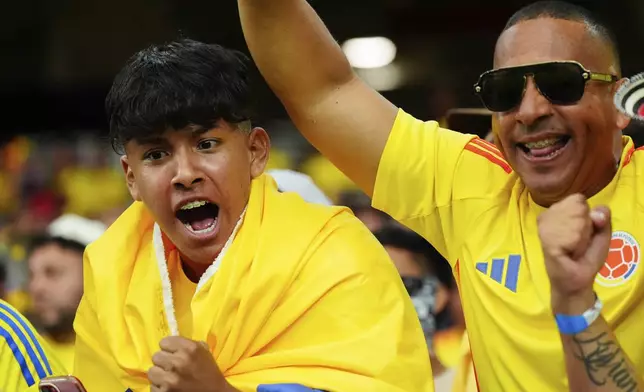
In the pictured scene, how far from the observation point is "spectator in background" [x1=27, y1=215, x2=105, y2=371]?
4.98m

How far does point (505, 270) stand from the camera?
8.43 feet

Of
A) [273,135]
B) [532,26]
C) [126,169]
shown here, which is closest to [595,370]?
[532,26]

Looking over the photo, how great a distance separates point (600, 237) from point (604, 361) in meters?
0.25

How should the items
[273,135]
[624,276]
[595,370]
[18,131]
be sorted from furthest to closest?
[18,131]
[273,135]
[624,276]
[595,370]

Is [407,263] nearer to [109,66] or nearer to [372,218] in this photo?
[372,218]

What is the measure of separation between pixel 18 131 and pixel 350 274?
6.60 metres

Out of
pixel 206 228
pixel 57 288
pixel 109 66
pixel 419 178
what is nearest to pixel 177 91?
pixel 206 228

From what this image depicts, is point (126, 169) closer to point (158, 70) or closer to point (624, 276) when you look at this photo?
point (158, 70)

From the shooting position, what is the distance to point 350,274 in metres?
2.50

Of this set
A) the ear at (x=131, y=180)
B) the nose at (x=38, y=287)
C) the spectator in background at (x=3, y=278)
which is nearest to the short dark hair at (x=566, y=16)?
the ear at (x=131, y=180)

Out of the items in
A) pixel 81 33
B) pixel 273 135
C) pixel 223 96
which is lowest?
pixel 223 96

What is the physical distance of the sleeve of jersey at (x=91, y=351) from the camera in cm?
265

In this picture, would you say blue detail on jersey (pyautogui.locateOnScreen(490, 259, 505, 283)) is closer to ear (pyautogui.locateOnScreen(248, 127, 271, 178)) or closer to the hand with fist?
ear (pyautogui.locateOnScreen(248, 127, 271, 178))

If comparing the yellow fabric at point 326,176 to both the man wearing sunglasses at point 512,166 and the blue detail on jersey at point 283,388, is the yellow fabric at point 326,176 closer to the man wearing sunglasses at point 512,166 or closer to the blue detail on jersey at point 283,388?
the man wearing sunglasses at point 512,166
